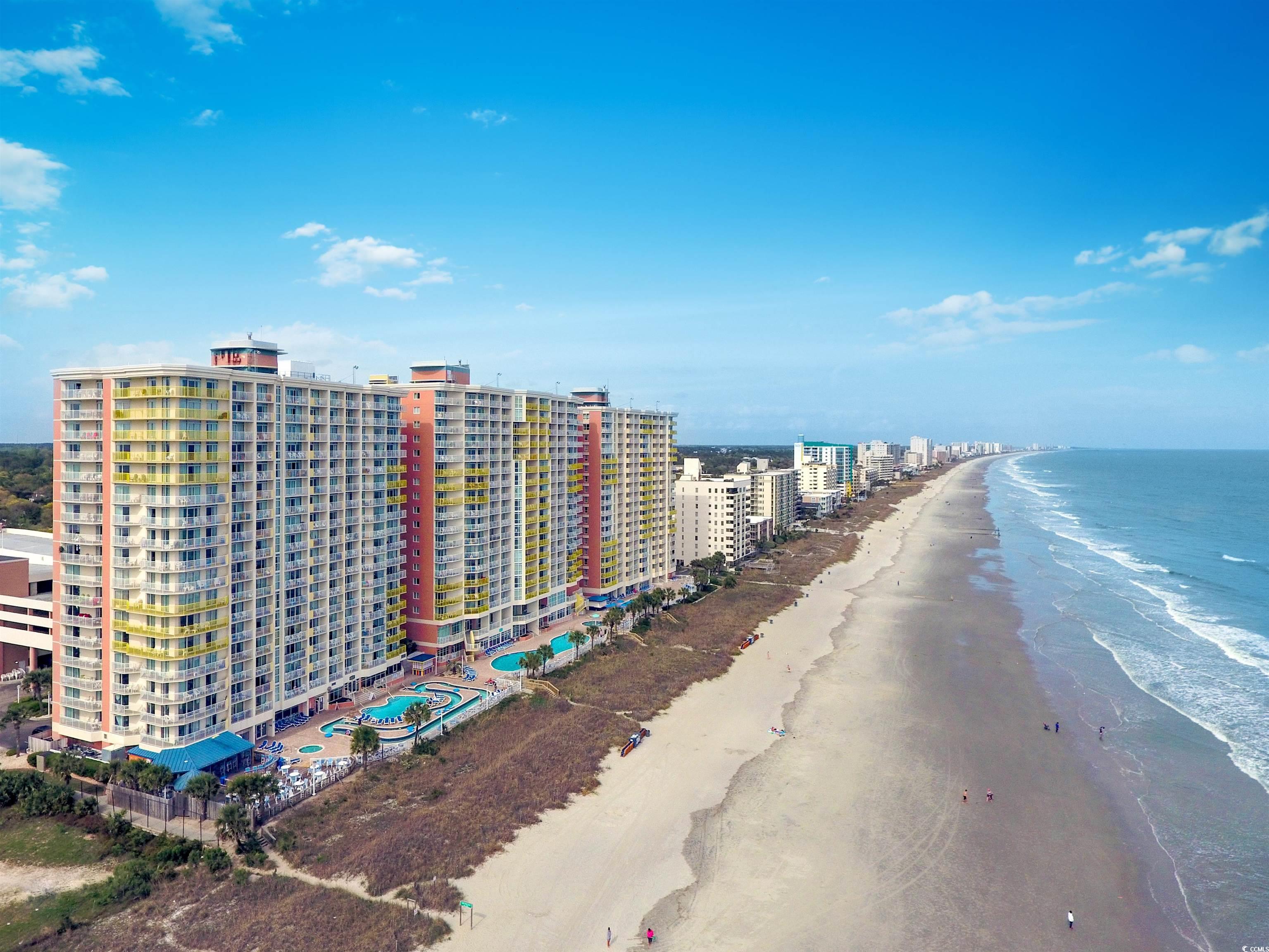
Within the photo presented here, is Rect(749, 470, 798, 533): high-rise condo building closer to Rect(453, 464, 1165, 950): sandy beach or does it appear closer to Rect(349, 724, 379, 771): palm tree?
Rect(453, 464, 1165, 950): sandy beach

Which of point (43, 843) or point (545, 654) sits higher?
point (545, 654)

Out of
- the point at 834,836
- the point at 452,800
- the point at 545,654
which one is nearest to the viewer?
the point at 834,836

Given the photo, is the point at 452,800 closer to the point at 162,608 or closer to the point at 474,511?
the point at 162,608

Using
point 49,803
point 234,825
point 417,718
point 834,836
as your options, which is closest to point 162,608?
point 49,803

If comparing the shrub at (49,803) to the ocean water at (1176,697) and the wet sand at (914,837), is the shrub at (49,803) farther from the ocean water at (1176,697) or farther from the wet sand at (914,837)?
the ocean water at (1176,697)

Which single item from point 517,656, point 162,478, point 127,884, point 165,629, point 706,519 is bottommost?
point 127,884

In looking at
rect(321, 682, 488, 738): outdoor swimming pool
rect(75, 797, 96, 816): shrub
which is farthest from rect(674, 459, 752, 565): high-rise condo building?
rect(75, 797, 96, 816): shrub
